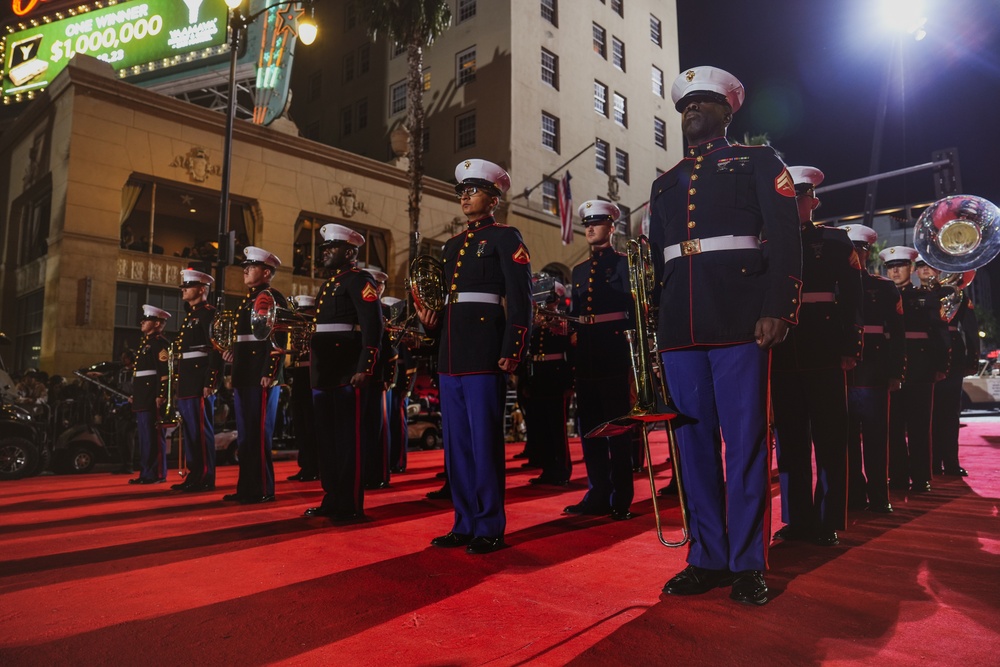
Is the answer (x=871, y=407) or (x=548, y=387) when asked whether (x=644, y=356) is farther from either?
(x=548, y=387)

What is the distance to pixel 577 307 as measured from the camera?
5.96 metres

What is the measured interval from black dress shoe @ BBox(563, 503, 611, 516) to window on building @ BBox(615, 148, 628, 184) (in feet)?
98.0

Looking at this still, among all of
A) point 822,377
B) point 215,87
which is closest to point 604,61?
point 215,87

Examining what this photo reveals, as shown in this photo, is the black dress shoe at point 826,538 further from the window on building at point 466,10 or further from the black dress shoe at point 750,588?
the window on building at point 466,10

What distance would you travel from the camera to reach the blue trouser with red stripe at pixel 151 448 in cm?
830

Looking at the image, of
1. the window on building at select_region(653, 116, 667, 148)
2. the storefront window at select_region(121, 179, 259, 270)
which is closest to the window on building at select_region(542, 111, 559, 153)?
the window on building at select_region(653, 116, 667, 148)

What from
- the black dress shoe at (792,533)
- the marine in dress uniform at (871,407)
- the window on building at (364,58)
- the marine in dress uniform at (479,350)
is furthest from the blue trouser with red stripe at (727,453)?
the window on building at (364,58)

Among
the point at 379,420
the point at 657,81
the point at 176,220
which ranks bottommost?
the point at 379,420

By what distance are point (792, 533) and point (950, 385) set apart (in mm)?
4778

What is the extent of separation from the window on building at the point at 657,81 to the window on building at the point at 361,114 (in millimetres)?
15968

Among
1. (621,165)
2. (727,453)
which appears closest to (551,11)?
(621,165)

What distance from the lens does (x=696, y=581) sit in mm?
3141

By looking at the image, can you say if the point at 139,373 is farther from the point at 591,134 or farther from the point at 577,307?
the point at 591,134

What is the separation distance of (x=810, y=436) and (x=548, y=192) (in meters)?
26.0
